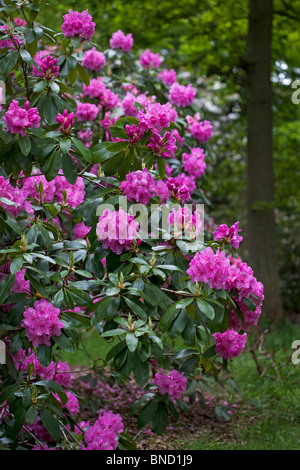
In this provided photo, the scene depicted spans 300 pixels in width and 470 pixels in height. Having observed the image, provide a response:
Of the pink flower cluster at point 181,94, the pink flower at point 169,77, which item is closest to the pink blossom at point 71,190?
the pink flower cluster at point 181,94

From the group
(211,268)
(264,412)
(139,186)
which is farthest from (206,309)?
(264,412)

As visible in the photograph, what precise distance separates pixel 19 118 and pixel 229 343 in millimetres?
1303

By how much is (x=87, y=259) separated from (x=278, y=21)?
6.55 m

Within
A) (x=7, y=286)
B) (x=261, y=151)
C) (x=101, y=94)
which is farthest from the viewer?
(x=261, y=151)

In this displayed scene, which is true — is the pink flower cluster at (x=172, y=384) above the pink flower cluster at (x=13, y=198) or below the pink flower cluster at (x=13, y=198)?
below

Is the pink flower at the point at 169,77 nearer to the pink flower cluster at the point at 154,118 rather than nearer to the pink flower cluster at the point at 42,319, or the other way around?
the pink flower cluster at the point at 154,118

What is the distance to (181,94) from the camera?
150 inches

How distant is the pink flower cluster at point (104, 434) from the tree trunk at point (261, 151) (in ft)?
14.6

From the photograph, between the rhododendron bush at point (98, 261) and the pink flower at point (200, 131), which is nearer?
the rhododendron bush at point (98, 261)

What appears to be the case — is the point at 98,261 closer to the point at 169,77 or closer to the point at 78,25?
the point at 78,25

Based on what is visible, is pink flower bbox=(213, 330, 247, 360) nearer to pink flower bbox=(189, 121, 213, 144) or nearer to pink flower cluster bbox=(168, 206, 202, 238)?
pink flower cluster bbox=(168, 206, 202, 238)

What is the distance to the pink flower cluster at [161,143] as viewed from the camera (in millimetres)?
2383

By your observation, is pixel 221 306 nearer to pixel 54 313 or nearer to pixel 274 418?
pixel 54 313
